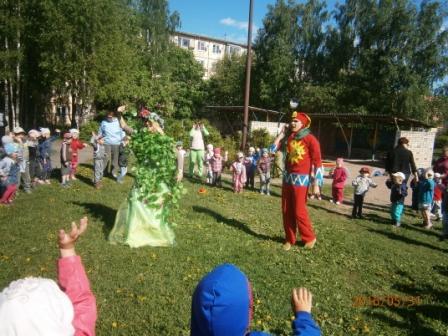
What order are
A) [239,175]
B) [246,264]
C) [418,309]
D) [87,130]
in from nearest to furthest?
1. [418,309]
2. [246,264]
3. [239,175]
4. [87,130]

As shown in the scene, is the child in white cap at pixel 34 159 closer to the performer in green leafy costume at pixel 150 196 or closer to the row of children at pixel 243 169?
the row of children at pixel 243 169

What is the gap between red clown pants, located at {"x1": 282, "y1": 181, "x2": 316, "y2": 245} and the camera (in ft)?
20.2

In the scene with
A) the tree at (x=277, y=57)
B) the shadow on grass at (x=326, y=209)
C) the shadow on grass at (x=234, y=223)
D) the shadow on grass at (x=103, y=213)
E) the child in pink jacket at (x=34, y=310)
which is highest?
the tree at (x=277, y=57)

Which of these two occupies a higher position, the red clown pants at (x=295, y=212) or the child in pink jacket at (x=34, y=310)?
the child in pink jacket at (x=34, y=310)

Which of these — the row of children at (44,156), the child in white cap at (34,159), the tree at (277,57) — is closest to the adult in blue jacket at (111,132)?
the row of children at (44,156)

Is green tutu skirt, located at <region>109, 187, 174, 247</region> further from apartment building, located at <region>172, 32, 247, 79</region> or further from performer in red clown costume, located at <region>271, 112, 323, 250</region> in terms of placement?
apartment building, located at <region>172, 32, 247, 79</region>

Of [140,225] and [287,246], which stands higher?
[140,225]

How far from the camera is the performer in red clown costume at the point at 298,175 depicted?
6.18 meters

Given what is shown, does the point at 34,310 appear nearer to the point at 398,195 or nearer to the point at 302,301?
the point at 302,301

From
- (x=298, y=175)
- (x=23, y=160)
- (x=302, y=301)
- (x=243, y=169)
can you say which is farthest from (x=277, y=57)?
(x=302, y=301)

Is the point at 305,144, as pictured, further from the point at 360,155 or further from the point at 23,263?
the point at 360,155

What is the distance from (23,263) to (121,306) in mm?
1833

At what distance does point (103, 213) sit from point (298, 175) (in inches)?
155

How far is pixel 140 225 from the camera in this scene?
6.01m
